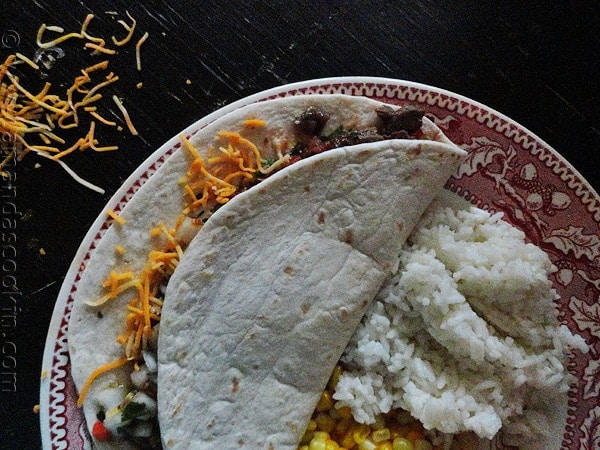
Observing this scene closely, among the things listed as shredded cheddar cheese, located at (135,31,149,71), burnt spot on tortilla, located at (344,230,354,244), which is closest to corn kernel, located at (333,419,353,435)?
burnt spot on tortilla, located at (344,230,354,244)

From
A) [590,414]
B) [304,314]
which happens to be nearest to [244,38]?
[304,314]

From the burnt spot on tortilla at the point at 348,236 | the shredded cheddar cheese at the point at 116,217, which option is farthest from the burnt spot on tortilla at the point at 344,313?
the shredded cheddar cheese at the point at 116,217

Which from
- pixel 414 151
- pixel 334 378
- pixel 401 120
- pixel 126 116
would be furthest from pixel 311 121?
pixel 334 378

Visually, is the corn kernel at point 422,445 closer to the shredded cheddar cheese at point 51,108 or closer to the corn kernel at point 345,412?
the corn kernel at point 345,412

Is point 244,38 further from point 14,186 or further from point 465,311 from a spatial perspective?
point 465,311

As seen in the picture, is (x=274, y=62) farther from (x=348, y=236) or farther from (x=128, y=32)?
(x=348, y=236)

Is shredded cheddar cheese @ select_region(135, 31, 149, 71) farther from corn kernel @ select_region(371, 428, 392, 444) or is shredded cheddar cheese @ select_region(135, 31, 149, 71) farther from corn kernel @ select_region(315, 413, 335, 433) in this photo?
corn kernel @ select_region(371, 428, 392, 444)
